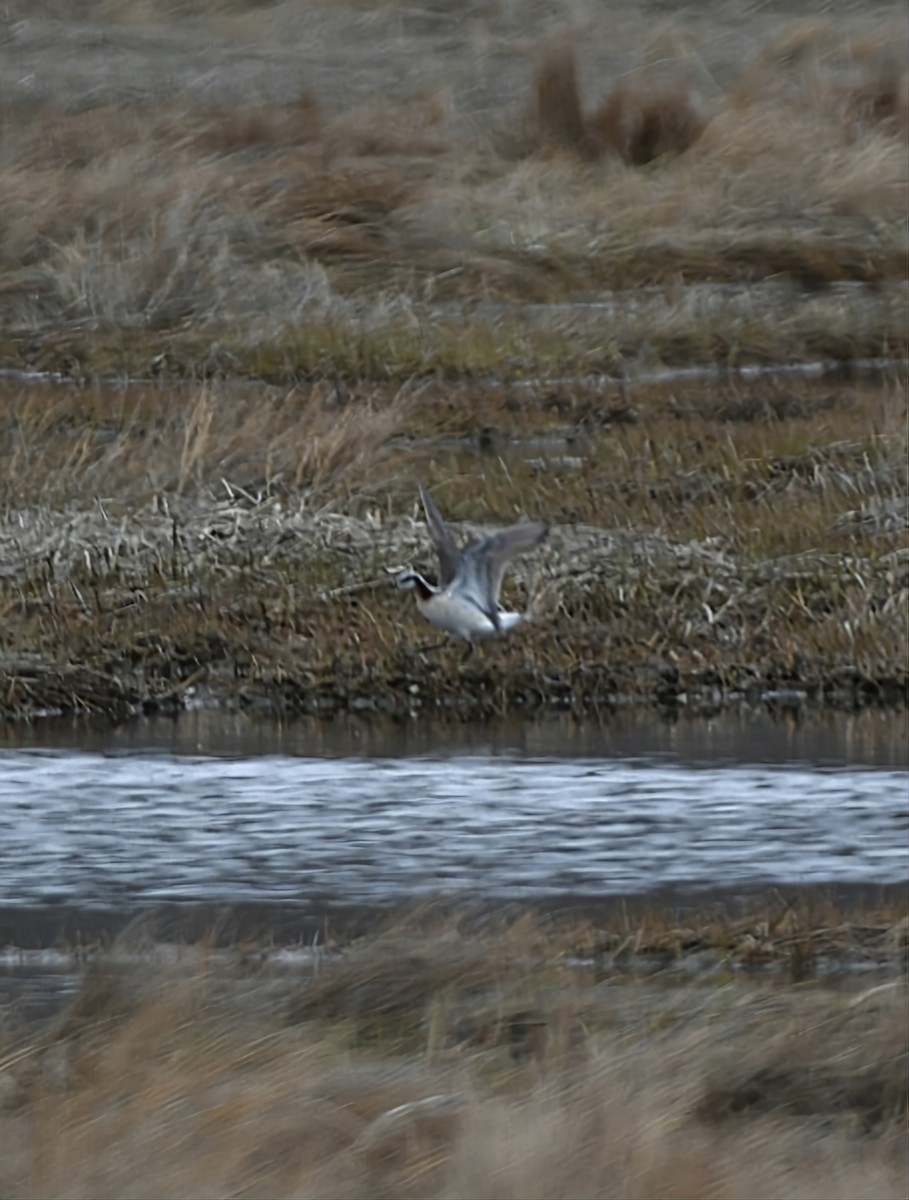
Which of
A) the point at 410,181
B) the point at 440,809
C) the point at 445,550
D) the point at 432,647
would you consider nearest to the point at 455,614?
the point at 445,550

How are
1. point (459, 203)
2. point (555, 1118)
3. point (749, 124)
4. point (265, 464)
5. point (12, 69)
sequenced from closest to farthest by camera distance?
point (555, 1118) < point (265, 464) < point (459, 203) < point (749, 124) < point (12, 69)

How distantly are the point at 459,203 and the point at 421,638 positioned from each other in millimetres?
10934

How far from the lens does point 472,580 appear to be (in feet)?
33.7

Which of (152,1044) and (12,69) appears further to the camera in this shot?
(12,69)

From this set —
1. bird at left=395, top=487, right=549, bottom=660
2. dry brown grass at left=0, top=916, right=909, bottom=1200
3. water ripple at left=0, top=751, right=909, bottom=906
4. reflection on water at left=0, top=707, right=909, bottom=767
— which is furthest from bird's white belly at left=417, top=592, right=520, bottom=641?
dry brown grass at left=0, top=916, right=909, bottom=1200

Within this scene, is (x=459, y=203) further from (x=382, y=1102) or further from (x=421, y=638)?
(x=382, y=1102)

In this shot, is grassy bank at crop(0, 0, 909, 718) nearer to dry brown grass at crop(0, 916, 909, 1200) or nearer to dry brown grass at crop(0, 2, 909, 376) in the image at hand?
dry brown grass at crop(0, 2, 909, 376)

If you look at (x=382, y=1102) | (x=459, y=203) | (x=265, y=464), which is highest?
(x=459, y=203)

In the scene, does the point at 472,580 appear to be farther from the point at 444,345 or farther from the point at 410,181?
the point at 410,181

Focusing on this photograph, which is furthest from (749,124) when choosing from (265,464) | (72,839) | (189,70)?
(72,839)

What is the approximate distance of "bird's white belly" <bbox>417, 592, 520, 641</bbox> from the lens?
33.9 feet

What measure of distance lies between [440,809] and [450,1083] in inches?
169

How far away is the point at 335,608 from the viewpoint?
12836 millimetres

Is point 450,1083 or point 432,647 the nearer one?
point 450,1083
